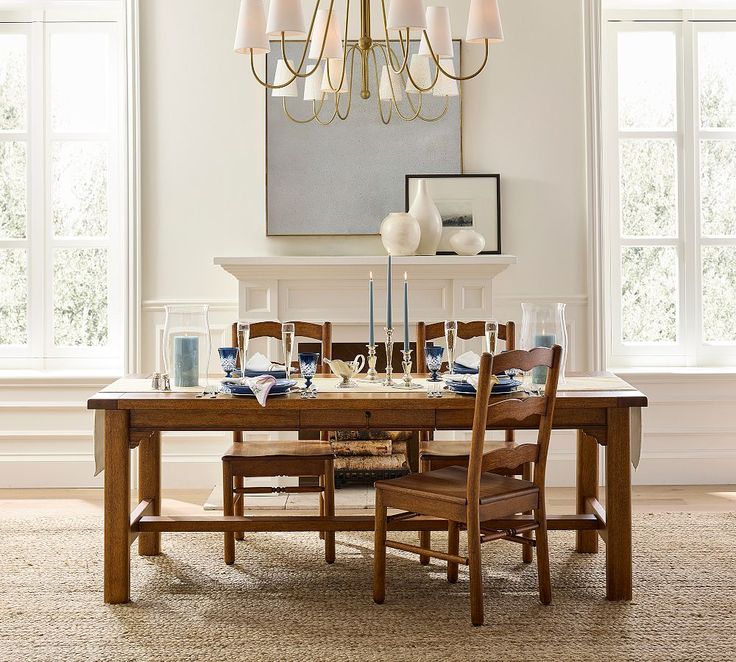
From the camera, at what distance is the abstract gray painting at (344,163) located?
498cm

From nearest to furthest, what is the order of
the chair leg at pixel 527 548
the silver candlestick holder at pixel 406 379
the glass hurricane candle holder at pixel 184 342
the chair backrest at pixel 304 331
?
the glass hurricane candle holder at pixel 184 342
the silver candlestick holder at pixel 406 379
the chair leg at pixel 527 548
the chair backrest at pixel 304 331

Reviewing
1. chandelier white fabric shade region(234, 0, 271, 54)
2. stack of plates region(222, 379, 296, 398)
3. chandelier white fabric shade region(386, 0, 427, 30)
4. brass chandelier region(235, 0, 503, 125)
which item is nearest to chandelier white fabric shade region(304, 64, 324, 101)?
brass chandelier region(235, 0, 503, 125)

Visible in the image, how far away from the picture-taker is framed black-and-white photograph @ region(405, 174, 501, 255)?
5.00 metres

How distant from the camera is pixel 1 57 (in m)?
5.25

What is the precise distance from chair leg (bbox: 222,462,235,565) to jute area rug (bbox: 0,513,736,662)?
5cm

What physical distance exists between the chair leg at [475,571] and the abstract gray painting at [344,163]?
248cm

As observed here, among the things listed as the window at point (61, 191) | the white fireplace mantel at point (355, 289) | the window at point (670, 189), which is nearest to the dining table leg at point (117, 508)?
the white fireplace mantel at point (355, 289)

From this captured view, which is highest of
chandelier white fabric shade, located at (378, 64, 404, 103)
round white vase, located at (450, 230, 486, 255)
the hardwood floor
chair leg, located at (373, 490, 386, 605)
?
chandelier white fabric shade, located at (378, 64, 404, 103)

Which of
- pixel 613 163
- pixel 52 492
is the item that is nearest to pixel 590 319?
pixel 613 163

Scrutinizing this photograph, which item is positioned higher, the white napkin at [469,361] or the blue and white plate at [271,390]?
the white napkin at [469,361]

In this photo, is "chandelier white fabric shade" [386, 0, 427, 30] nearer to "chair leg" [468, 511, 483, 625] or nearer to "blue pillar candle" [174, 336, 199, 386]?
"blue pillar candle" [174, 336, 199, 386]

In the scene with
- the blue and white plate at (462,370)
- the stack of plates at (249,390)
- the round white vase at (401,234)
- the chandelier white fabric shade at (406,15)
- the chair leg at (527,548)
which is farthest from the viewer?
the round white vase at (401,234)

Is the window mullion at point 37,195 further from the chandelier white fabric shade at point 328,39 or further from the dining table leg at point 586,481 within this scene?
the dining table leg at point 586,481

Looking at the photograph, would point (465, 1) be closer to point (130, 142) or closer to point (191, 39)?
point (191, 39)
